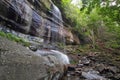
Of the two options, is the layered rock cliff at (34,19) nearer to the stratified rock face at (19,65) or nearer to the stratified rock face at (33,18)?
the stratified rock face at (33,18)

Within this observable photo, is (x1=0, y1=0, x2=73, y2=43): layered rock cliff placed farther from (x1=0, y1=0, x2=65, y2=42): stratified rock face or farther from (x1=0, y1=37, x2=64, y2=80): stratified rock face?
(x1=0, y1=37, x2=64, y2=80): stratified rock face

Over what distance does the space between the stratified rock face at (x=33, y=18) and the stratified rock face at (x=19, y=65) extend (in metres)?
3.91

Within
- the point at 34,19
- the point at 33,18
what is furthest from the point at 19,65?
the point at 34,19

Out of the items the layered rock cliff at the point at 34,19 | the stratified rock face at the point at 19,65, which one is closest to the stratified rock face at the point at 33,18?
the layered rock cliff at the point at 34,19

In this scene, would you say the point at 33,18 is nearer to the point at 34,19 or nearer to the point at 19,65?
the point at 34,19

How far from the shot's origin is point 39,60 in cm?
411

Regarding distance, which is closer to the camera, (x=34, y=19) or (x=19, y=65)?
(x=19, y=65)

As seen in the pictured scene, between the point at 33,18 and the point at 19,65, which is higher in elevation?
the point at 33,18

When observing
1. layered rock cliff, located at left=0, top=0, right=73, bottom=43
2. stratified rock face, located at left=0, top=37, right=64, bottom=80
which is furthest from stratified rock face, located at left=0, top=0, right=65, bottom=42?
stratified rock face, located at left=0, top=37, right=64, bottom=80

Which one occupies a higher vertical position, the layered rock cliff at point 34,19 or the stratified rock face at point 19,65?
the layered rock cliff at point 34,19

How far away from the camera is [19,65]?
130 inches

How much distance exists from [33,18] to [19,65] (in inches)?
254

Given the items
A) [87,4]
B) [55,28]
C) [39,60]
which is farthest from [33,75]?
[55,28]

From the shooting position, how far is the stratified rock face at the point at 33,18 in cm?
747
